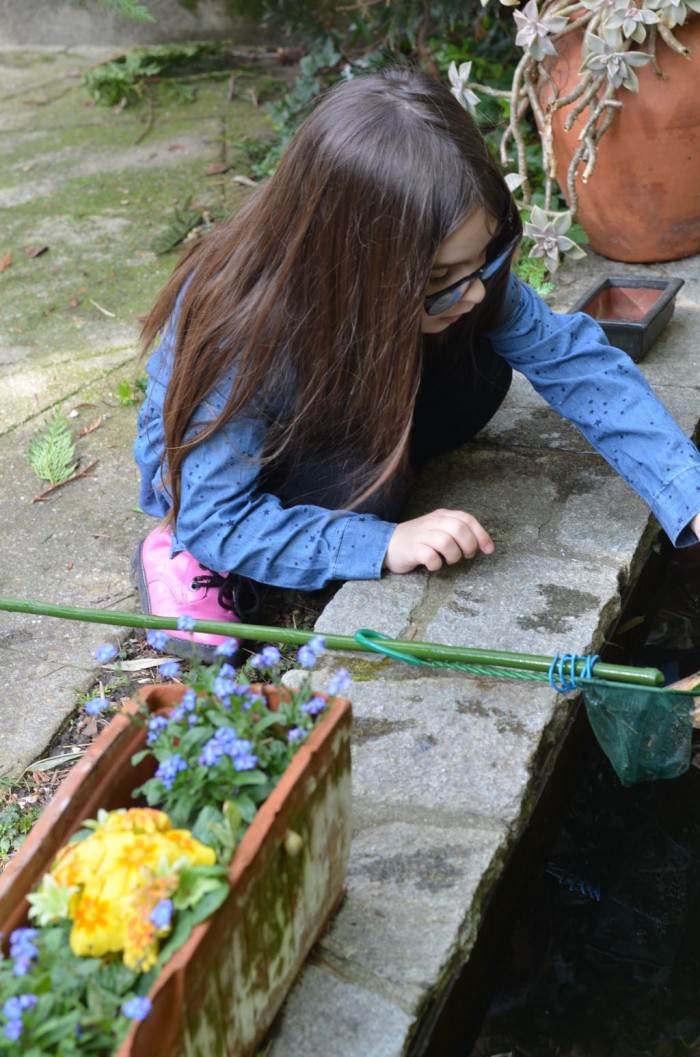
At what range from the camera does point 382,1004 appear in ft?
4.18

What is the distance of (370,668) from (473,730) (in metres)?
0.22

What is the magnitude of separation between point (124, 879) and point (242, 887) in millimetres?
113

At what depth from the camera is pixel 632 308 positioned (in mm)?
2945

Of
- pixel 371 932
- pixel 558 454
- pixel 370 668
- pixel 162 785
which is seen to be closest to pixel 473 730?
pixel 370 668

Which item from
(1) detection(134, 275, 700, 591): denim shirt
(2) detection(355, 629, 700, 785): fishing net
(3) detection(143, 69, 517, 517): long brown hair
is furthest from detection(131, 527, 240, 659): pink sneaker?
(2) detection(355, 629, 700, 785): fishing net

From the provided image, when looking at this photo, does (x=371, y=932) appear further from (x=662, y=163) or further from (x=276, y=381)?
(x=662, y=163)

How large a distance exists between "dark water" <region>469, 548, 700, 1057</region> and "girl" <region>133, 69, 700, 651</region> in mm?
479

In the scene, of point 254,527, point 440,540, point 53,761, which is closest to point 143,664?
point 53,761

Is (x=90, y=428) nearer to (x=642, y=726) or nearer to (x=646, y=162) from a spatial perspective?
(x=646, y=162)

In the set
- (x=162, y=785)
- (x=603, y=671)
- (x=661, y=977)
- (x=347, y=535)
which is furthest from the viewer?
(x=347, y=535)

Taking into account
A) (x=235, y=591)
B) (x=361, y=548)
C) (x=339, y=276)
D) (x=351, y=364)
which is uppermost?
(x=339, y=276)

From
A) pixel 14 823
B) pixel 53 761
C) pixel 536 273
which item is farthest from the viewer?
pixel 536 273

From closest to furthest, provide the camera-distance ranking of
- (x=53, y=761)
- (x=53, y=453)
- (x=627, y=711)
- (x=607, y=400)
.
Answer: (x=627, y=711)
(x=53, y=761)
(x=607, y=400)
(x=53, y=453)

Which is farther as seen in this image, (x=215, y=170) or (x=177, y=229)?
(x=215, y=170)
